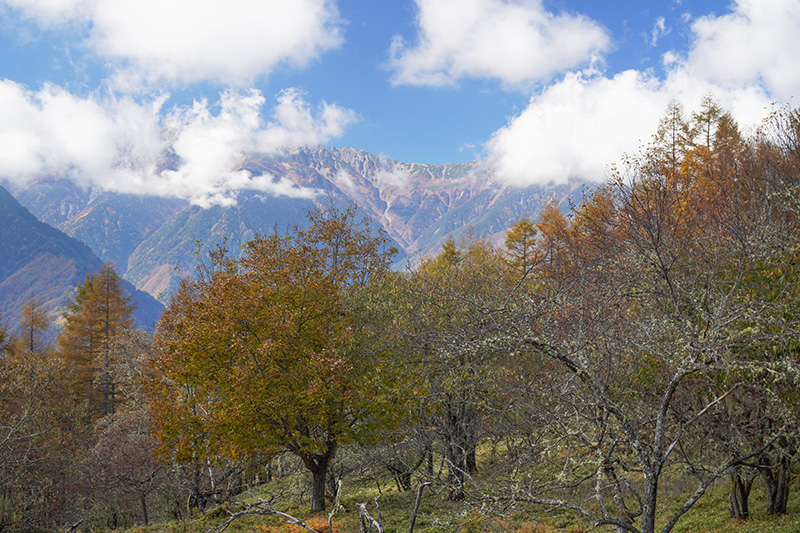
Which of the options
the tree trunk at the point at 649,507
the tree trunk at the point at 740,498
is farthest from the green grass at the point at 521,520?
the tree trunk at the point at 649,507

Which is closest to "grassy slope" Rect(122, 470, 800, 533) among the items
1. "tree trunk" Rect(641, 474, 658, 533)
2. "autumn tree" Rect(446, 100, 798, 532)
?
"autumn tree" Rect(446, 100, 798, 532)

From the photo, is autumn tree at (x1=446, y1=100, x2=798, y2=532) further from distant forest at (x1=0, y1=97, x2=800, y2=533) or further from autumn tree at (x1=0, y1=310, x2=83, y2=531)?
autumn tree at (x1=0, y1=310, x2=83, y2=531)

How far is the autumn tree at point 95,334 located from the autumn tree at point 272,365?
2622 centimetres

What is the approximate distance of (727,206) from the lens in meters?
12.0

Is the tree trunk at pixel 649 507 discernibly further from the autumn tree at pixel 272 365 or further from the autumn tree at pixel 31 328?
the autumn tree at pixel 31 328

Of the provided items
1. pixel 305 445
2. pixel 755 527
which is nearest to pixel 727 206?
pixel 755 527

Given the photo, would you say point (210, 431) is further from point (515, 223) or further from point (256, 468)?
point (515, 223)

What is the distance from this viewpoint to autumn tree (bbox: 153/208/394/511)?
13820mm

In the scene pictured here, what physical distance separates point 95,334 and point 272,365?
3431cm

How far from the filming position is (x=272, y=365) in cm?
1466

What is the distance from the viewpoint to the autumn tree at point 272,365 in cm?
1382

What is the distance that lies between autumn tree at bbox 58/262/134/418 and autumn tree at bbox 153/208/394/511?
86.0ft

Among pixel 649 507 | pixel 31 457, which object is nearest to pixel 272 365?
pixel 649 507

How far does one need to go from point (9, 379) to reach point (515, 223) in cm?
3949
